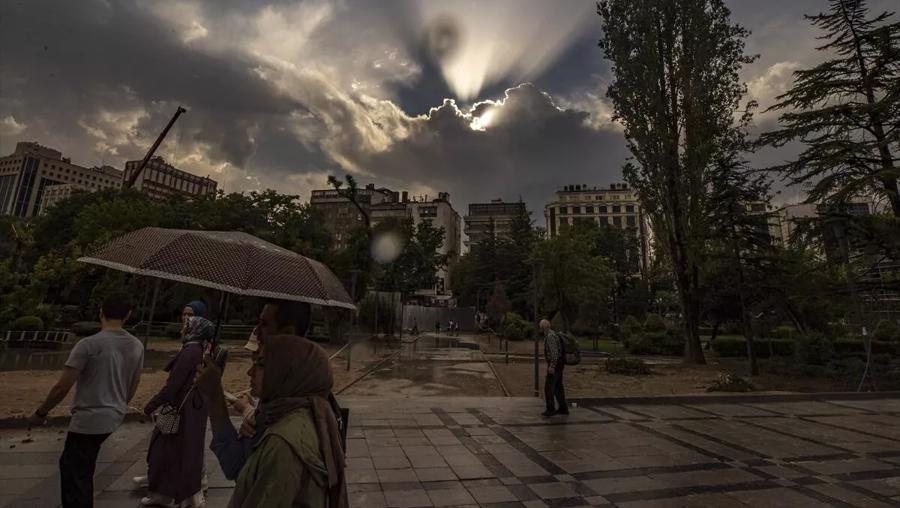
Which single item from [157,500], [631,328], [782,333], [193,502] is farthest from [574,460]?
[782,333]

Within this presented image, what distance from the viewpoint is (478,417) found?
322 inches

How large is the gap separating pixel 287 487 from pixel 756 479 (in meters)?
6.13

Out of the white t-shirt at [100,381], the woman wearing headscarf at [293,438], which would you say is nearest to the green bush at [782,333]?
the woman wearing headscarf at [293,438]

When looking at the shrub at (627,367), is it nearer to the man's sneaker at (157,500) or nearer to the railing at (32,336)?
the man's sneaker at (157,500)

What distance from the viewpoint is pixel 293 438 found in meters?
1.55

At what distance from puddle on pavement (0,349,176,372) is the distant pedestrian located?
37.9 ft

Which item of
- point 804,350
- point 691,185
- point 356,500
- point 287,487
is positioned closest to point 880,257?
point 804,350

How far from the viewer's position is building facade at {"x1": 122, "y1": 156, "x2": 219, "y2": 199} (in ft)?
334

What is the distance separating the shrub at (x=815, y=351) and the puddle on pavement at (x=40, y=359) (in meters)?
24.7

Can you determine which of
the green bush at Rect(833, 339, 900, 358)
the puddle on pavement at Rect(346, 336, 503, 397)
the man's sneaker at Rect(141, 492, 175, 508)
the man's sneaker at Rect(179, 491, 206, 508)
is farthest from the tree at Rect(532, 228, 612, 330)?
the man's sneaker at Rect(141, 492, 175, 508)

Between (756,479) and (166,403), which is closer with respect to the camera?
(166,403)

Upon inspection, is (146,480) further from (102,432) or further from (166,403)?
(102,432)

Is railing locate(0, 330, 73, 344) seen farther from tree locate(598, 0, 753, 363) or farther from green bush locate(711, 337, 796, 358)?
green bush locate(711, 337, 796, 358)

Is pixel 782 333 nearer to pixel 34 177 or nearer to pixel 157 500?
pixel 157 500
